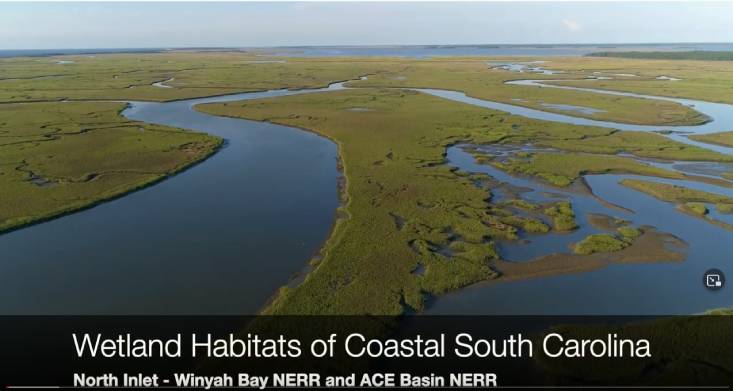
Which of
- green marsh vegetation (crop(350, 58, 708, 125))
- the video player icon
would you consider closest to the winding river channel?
the video player icon

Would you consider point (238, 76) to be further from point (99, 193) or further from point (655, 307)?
point (655, 307)

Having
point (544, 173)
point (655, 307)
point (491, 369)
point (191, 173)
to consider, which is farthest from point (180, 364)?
point (544, 173)

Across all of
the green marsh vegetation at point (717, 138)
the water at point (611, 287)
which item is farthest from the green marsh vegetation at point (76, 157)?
the green marsh vegetation at point (717, 138)

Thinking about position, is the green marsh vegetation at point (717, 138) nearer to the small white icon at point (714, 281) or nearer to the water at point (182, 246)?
the small white icon at point (714, 281)

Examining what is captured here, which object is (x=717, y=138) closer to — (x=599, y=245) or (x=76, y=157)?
(x=599, y=245)

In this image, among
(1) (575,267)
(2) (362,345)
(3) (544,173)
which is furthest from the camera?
(3) (544,173)

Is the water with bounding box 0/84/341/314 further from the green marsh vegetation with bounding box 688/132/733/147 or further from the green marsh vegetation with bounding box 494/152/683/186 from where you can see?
the green marsh vegetation with bounding box 688/132/733/147
